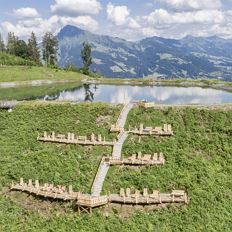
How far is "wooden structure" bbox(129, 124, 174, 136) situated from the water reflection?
34.6 ft

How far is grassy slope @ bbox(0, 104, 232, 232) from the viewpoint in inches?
1939

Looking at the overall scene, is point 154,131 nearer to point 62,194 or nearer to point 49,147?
point 49,147

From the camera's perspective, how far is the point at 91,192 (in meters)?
52.5

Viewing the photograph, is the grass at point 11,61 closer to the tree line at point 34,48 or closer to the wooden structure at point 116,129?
the tree line at point 34,48

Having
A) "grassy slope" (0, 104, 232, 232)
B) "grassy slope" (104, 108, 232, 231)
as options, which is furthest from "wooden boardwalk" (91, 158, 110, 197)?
"grassy slope" (0, 104, 232, 232)

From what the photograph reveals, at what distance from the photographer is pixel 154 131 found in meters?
62.4

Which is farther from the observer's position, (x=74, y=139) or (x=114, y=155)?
(x=74, y=139)

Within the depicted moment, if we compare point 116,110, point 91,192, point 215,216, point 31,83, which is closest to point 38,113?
point 116,110

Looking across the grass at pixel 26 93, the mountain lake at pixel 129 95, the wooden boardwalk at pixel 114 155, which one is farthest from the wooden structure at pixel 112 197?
the grass at pixel 26 93

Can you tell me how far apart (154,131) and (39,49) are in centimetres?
13324

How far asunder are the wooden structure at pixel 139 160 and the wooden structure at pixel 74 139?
4.22 metres

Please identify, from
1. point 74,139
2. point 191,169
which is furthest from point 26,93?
point 191,169

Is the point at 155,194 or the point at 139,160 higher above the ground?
the point at 139,160

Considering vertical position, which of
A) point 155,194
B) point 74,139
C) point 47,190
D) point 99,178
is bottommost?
point 47,190
